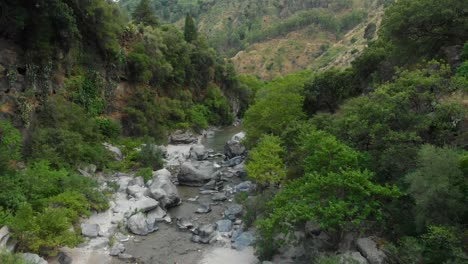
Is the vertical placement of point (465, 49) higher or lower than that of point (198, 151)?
higher

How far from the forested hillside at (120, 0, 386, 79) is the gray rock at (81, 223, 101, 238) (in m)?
90.6

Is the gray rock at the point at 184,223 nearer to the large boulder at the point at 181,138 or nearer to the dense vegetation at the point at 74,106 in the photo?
the dense vegetation at the point at 74,106

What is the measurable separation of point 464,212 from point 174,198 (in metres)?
17.7

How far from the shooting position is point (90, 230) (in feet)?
65.9

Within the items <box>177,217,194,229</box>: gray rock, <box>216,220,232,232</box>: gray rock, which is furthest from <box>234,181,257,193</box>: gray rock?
<box>177,217,194,229</box>: gray rock

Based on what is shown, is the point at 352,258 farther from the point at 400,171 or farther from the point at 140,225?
the point at 140,225

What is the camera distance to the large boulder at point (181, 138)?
47000 mm

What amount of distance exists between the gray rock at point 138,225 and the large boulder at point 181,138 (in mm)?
25139

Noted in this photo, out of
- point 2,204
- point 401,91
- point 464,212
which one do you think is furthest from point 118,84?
point 464,212

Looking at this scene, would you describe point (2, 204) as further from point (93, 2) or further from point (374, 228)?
point (93, 2)

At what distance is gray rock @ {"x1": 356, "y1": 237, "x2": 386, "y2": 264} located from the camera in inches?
525

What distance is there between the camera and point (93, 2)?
32812 millimetres

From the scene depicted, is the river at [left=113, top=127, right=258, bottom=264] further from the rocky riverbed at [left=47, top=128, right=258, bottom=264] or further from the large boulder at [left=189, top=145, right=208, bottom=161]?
the large boulder at [left=189, top=145, right=208, bottom=161]

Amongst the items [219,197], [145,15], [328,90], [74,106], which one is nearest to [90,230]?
[219,197]
